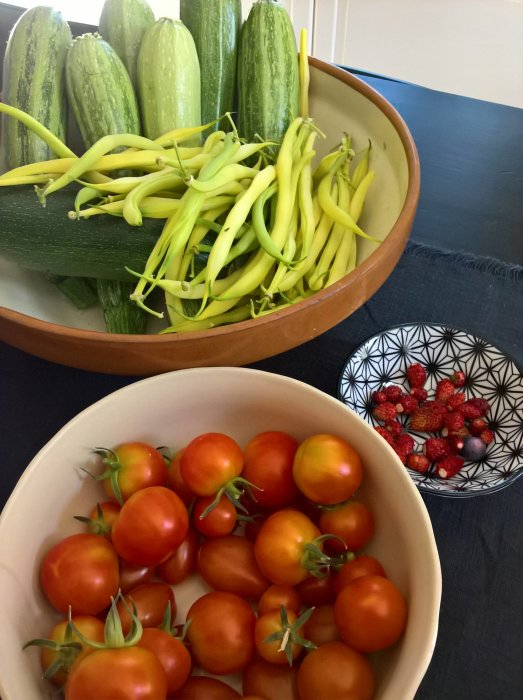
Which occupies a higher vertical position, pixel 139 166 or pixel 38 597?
pixel 139 166

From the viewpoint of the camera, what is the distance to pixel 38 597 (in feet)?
1.84

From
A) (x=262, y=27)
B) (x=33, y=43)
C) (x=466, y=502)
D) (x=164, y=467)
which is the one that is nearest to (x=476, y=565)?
(x=466, y=502)

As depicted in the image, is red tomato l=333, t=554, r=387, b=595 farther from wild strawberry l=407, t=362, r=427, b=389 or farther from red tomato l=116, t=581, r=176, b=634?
wild strawberry l=407, t=362, r=427, b=389

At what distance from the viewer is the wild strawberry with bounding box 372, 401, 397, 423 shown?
2.43 ft

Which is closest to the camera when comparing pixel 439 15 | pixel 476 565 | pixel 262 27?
pixel 476 565

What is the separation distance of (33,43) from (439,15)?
1.83 metres

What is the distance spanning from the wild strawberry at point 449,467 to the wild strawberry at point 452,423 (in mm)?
42

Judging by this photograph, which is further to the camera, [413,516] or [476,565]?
[476,565]

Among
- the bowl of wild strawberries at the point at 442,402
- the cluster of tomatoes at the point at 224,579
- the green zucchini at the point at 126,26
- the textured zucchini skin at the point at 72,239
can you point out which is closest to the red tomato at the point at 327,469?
the cluster of tomatoes at the point at 224,579

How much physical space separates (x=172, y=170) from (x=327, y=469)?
0.44 meters

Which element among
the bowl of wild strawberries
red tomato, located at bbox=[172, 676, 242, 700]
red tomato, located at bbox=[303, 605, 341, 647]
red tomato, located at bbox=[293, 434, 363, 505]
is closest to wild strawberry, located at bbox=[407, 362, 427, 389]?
the bowl of wild strawberries

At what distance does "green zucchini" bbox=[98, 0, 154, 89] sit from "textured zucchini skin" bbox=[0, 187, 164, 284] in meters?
0.29

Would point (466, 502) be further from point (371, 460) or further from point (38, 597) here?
point (38, 597)

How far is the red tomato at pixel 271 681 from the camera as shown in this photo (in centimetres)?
53
